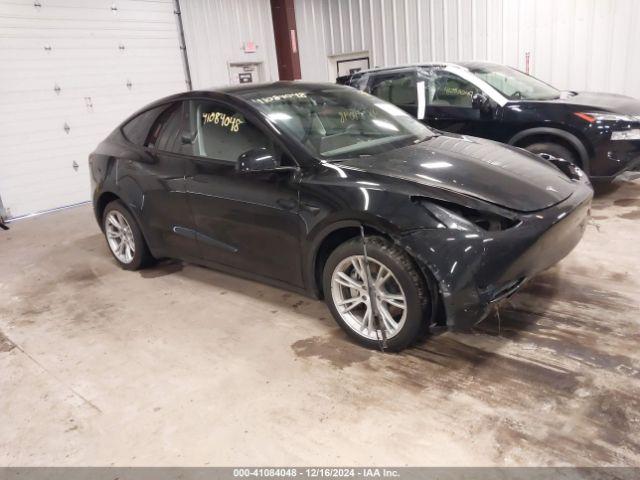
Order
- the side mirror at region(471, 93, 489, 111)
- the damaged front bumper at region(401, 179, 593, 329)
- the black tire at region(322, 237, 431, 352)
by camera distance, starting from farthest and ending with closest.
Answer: the side mirror at region(471, 93, 489, 111), the black tire at region(322, 237, 431, 352), the damaged front bumper at region(401, 179, 593, 329)

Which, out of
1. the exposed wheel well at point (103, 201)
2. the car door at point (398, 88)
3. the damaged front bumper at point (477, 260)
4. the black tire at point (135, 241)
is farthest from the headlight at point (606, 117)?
the exposed wheel well at point (103, 201)

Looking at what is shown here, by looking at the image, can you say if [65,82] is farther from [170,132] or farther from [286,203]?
[286,203]

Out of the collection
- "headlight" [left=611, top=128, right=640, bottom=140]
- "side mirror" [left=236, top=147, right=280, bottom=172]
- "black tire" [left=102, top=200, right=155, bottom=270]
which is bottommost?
"black tire" [left=102, top=200, right=155, bottom=270]

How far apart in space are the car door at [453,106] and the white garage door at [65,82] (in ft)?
16.6

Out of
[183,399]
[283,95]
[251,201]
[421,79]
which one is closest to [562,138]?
[421,79]

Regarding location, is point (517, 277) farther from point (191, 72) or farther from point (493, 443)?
point (191, 72)

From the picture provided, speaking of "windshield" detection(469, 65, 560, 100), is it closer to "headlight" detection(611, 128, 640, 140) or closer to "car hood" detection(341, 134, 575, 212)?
"headlight" detection(611, 128, 640, 140)

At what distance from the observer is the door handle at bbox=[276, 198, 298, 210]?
9.37ft

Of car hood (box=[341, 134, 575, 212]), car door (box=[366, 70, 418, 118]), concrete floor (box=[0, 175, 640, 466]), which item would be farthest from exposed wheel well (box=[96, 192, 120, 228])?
car door (box=[366, 70, 418, 118])

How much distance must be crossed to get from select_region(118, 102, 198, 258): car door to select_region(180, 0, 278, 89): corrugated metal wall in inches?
230

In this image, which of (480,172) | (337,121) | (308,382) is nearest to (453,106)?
(337,121)

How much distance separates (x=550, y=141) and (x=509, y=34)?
3.62 metres

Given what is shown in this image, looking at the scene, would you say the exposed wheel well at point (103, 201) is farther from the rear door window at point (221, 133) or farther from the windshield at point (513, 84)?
the windshield at point (513, 84)

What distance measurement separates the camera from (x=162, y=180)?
12.0ft
